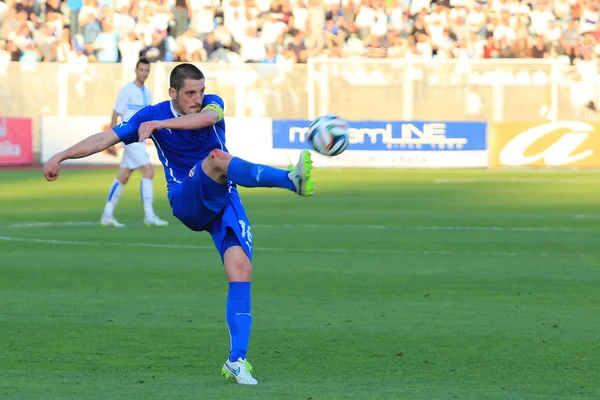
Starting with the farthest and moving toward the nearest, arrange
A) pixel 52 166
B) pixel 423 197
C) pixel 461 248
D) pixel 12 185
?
pixel 12 185 → pixel 423 197 → pixel 461 248 → pixel 52 166

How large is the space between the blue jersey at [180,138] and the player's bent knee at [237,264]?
0.62 metres

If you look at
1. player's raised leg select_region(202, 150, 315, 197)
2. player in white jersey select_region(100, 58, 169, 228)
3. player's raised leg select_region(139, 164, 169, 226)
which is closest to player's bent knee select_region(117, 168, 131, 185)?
player in white jersey select_region(100, 58, 169, 228)

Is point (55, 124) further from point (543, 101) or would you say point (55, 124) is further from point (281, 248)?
point (281, 248)

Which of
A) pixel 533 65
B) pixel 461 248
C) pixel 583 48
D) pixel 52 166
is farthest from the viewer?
pixel 583 48

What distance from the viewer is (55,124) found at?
Result: 30125 mm

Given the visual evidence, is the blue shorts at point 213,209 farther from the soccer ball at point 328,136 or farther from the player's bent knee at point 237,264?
the soccer ball at point 328,136

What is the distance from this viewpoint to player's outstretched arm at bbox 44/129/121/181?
23.8ft

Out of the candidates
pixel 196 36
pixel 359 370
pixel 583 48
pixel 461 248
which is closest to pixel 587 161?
pixel 583 48

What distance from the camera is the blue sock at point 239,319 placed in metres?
7.23

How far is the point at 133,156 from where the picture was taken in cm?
1714

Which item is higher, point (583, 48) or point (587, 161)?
point (583, 48)

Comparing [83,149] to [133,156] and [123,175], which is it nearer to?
[133,156]

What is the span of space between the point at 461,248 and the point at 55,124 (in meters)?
17.3

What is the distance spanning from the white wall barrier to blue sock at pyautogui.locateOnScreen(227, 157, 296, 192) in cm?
2234
